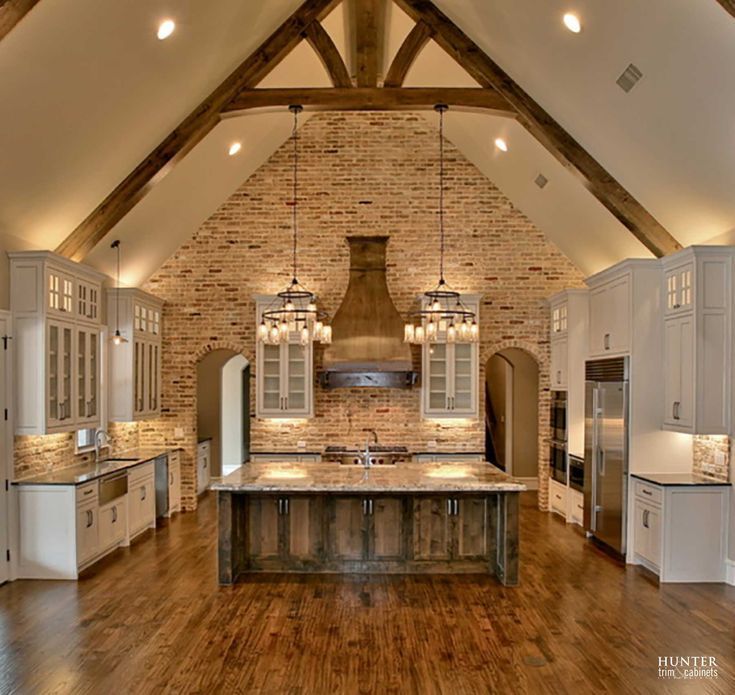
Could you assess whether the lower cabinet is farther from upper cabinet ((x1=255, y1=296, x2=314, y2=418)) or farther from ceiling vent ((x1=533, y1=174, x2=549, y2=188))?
ceiling vent ((x1=533, y1=174, x2=549, y2=188))

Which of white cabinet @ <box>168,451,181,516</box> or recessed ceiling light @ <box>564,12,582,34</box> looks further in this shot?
white cabinet @ <box>168,451,181,516</box>

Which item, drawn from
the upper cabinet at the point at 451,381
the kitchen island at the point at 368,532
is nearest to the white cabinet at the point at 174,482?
the kitchen island at the point at 368,532

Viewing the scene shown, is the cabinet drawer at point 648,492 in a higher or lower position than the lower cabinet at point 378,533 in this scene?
higher

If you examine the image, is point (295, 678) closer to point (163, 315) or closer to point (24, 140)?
point (24, 140)

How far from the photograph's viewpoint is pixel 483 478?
19.8 feet

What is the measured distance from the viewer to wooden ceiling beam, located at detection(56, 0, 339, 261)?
6738 millimetres

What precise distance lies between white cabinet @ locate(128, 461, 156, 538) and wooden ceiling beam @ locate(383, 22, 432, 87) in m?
5.18

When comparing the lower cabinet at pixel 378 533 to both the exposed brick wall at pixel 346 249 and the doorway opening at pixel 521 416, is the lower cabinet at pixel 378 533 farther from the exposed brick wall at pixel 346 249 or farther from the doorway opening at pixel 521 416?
the doorway opening at pixel 521 416

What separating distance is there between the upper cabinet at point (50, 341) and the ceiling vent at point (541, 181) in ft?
17.4

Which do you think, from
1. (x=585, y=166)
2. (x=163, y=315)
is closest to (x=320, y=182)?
(x=163, y=315)

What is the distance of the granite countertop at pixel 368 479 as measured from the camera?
5.69 m

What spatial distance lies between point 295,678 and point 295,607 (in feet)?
4.12

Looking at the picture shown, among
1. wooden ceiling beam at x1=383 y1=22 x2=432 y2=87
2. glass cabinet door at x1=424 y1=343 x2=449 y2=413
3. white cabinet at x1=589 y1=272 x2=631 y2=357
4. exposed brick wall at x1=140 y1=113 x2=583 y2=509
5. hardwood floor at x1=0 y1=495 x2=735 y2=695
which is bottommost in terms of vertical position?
hardwood floor at x1=0 y1=495 x2=735 y2=695

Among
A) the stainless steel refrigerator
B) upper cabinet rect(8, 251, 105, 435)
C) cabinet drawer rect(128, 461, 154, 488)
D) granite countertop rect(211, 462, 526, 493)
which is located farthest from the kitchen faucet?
the stainless steel refrigerator
